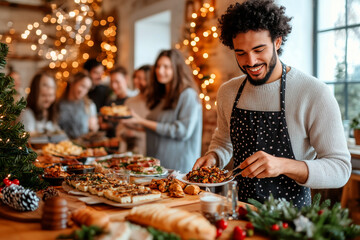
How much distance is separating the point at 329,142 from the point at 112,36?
254 inches

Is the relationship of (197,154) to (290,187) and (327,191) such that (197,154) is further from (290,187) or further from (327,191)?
(290,187)

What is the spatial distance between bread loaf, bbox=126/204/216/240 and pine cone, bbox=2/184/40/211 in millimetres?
460

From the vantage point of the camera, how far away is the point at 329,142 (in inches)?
73.0

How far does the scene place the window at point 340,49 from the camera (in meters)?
3.64

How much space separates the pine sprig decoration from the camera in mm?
1301

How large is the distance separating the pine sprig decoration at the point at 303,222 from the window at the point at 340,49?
8.25 ft

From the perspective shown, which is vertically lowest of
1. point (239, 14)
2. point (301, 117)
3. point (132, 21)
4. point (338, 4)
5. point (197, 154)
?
point (197, 154)

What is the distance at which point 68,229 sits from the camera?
57.7 inches

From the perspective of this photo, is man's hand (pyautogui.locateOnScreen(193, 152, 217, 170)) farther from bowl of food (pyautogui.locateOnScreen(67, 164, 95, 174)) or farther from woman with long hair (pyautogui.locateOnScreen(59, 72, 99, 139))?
woman with long hair (pyautogui.locateOnScreen(59, 72, 99, 139))

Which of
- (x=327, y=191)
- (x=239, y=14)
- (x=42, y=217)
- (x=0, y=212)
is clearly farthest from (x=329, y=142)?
(x=327, y=191)

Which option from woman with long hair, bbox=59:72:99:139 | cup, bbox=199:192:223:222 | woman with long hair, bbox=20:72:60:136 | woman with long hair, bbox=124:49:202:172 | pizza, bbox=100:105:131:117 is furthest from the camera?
woman with long hair, bbox=59:72:99:139

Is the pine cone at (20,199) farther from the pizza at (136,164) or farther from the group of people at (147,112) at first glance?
the group of people at (147,112)

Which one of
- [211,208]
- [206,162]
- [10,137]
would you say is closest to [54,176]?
[10,137]

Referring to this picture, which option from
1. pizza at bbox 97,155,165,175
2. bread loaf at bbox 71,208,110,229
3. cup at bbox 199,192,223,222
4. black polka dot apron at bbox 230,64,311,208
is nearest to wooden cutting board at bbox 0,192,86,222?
bread loaf at bbox 71,208,110,229
